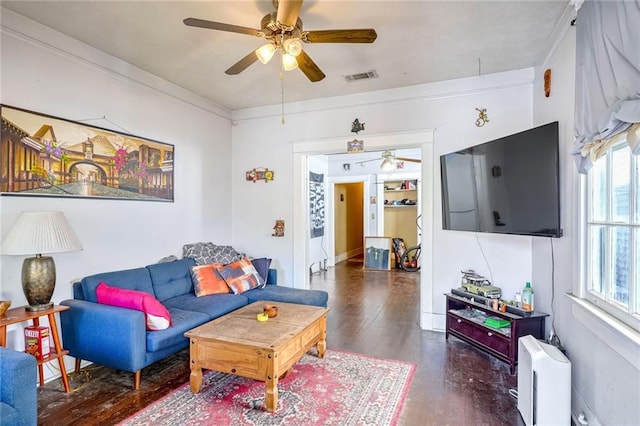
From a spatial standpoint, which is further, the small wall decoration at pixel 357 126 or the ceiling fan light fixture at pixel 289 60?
the small wall decoration at pixel 357 126

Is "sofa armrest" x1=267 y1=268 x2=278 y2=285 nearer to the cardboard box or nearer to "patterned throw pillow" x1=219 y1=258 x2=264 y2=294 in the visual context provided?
"patterned throw pillow" x1=219 y1=258 x2=264 y2=294

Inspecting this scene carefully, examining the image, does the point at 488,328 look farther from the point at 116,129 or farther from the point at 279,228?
the point at 116,129

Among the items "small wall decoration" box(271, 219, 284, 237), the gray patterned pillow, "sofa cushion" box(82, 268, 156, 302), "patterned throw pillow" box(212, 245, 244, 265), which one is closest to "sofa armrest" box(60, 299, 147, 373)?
"sofa cushion" box(82, 268, 156, 302)

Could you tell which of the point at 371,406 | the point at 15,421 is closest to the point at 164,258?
the point at 15,421

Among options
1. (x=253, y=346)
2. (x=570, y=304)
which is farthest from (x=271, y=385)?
(x=570, y=304)

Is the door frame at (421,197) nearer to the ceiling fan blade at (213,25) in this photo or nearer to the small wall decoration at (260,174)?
the small wall decoration at (260,174)

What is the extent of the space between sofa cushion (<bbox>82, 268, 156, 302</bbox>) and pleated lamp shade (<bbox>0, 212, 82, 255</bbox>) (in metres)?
0.49

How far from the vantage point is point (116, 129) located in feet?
10.5

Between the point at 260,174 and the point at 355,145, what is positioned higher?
the point at 355,145

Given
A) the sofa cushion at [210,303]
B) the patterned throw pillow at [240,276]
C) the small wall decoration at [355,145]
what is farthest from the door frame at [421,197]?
the sofa cushion at [210,303]

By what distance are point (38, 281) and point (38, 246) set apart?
267 mm

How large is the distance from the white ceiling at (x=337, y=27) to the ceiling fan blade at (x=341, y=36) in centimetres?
36

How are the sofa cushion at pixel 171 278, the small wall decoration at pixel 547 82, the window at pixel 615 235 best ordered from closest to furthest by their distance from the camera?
the window at pixel 615 235, the small wall decoration at pixel 547 82, the sofa cushion at pixel 171 278

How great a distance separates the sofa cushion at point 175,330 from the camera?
2461mm
